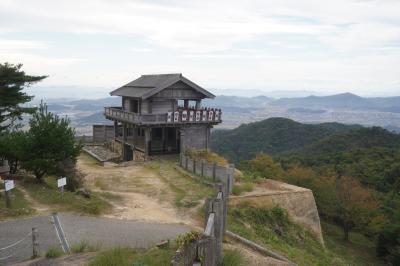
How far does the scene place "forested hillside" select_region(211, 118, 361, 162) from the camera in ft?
257

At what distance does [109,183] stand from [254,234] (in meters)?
9.43

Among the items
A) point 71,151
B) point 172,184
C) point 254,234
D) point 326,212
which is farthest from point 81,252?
point 326,212

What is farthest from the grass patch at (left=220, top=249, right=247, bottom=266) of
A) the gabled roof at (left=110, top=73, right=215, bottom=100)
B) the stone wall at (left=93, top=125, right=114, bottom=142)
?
the stone wall at (left=93, top=125, right=114, bottom=142)

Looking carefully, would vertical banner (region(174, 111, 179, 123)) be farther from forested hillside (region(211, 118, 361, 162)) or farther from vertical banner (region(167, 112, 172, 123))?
forested hillside (region(211, 118, 361, 162))

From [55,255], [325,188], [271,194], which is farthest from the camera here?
[325,188]

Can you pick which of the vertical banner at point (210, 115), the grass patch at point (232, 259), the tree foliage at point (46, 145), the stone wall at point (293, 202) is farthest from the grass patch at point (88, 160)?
the grass patch at point (232, 259)

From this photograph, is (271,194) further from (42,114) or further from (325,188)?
(325,188)

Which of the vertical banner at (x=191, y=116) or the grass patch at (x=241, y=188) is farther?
the vertical banner at (x=191, y=116)

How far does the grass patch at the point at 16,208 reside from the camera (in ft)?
49.5

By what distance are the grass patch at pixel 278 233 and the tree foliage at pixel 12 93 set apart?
14361 millimetres

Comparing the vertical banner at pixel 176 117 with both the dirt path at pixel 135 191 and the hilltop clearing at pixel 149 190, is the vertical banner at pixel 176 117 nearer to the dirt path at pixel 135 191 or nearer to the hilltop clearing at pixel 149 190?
the hilltop clearing at pixel 149 190

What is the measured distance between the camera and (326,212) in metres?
39.8

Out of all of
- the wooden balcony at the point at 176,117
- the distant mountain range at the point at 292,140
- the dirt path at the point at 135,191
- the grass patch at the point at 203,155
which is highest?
the wooden balcony at the point at 176,117

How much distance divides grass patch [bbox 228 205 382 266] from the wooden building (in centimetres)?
1145
